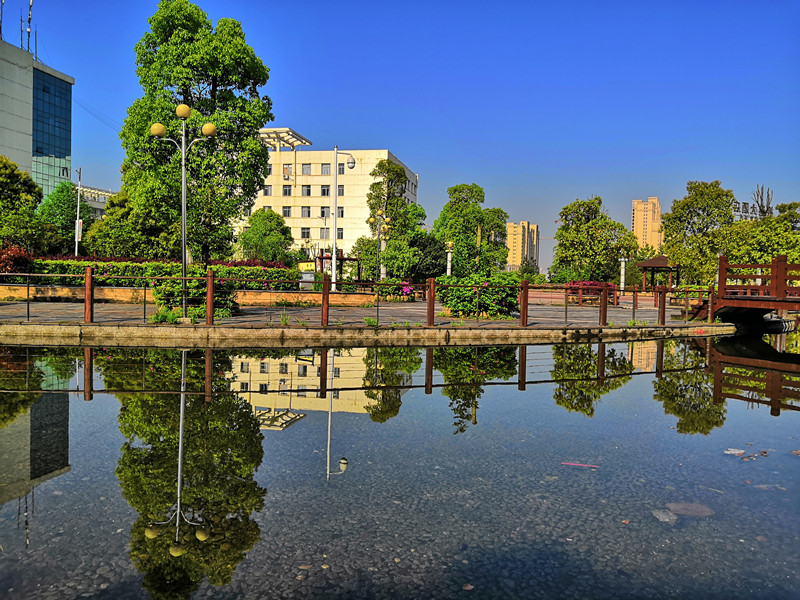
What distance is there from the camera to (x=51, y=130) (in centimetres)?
10994

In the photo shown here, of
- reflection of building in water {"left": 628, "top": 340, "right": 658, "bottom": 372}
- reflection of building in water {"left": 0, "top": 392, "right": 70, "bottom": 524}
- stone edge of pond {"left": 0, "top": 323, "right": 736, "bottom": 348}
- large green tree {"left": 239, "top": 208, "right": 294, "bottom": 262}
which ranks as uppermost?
large green tree {"left": 239, "top": 208, "right": 294, "bottom": 262}

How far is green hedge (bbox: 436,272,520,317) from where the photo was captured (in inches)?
826

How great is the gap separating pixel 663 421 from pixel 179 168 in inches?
901

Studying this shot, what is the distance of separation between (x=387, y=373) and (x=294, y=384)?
212 centimetres

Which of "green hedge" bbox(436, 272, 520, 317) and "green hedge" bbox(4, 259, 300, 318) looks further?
"green hedge" bbox(436, 272, 520, 317)

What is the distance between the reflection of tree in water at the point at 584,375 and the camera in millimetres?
8930

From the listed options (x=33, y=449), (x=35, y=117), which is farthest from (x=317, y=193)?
(x=33, y=449)

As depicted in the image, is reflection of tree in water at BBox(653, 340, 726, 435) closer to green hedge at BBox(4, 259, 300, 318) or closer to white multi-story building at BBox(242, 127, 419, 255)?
green hedge at BBox(4, 259, 300, 318)

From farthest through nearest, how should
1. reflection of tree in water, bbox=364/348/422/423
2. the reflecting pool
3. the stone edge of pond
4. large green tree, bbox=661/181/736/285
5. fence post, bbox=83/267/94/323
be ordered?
large green tree, bbox=661/181/736/285
fence post, bbox=83/267/94/323
the stone edge of pond
reflection of tree in water, bbox=364/348/422/423
the reflecting pool

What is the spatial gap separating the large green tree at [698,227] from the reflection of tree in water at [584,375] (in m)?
32.6

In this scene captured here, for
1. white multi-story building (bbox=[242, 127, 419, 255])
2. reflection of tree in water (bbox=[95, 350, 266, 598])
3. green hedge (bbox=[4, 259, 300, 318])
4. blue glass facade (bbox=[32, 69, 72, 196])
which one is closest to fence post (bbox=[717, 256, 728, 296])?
green hedge (bbox=[4, 259, 300, 318])

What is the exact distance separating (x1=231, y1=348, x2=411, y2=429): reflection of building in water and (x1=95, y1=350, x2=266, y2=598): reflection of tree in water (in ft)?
1.17

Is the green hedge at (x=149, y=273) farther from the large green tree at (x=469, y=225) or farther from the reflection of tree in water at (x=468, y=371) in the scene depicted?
the large green tree at (x=469, y=225)

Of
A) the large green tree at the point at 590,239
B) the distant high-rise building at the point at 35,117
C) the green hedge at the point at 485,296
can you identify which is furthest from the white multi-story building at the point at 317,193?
the green hedge at the point at 485,296
